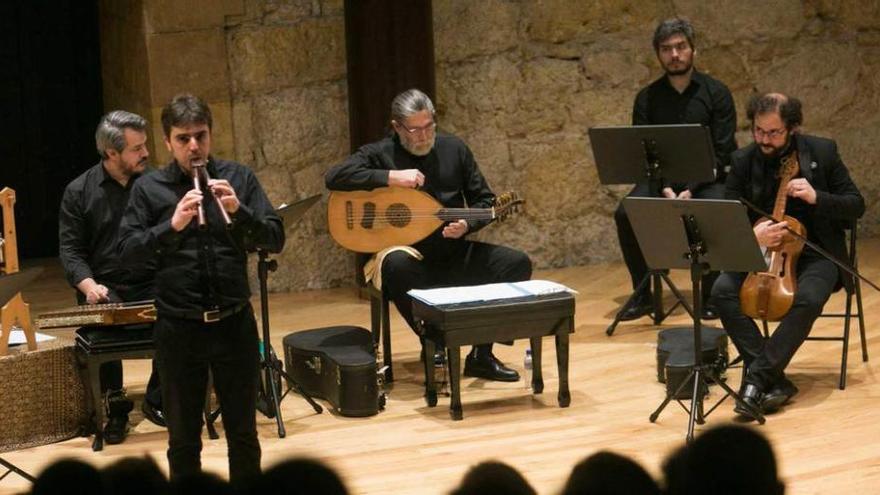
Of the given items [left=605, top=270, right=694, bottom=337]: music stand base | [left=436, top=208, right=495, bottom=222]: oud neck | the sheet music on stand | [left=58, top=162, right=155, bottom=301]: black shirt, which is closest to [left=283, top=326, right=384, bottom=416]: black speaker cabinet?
the sheet music on stand

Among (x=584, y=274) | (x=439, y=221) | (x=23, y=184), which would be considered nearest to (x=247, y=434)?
(x=439, y=221)

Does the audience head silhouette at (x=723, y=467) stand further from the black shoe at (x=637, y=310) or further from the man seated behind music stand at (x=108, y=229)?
the black shoe at (x=637, y=310)

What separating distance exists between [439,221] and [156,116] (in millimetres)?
2569

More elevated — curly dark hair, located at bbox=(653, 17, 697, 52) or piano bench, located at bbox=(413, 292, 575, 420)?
curly dark hair, located at bbox=(653, 17, 697, 52)

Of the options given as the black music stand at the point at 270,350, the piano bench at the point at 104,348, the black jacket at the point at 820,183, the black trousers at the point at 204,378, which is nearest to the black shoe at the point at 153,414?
the piano bench at the point at 104,348

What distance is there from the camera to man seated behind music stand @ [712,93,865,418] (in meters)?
6.47

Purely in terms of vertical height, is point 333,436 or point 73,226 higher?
point 73,226

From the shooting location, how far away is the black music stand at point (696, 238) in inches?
229

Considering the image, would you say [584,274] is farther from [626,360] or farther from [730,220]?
[730,220]

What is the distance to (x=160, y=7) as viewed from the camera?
8.91 meters

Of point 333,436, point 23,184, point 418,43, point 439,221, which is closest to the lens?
point 333,436

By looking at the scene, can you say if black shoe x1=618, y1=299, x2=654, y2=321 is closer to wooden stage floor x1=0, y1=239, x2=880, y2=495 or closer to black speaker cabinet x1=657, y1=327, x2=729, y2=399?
wooden stage floor x1=0, y1=239, x2=880, y2=495

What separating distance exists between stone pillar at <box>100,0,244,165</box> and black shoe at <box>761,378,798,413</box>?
4.02 m

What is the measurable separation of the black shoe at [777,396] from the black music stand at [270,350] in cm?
202
